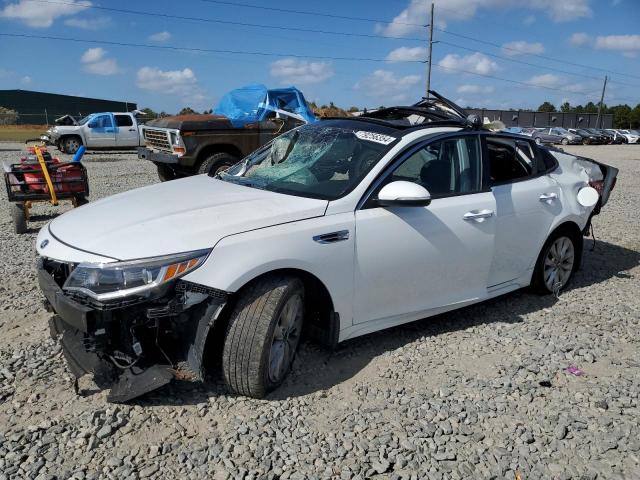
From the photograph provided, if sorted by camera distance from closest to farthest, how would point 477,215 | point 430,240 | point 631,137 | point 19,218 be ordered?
point 430,240 < point 477,215 < point 19,218 < point 631,137

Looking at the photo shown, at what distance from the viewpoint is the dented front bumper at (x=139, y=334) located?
8.91 feet

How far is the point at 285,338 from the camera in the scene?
10.6 feet

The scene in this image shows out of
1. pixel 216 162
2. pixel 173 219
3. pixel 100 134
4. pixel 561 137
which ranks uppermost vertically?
pixel 173 219

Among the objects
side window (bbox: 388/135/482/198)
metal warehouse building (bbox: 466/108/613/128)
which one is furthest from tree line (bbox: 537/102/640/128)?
side window (bbox: 388/135/482/198)

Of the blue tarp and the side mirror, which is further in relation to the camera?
the blue tarp

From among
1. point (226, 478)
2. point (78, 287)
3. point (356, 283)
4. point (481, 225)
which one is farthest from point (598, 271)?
point (78, 287)

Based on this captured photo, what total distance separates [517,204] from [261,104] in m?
9.91

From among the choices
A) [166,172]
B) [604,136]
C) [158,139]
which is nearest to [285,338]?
[158,139]

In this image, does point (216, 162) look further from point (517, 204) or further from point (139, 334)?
point (139, 334)

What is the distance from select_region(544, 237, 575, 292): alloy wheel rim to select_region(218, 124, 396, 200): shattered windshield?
222 cm

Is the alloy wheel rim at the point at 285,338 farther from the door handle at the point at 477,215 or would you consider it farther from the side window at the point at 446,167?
the door handle at the point at 477,215

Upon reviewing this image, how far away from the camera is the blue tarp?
43.4ft

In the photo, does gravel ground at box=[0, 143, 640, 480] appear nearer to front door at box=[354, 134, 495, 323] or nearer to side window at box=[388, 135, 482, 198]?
front door at box=[354, 134, 495, 323]

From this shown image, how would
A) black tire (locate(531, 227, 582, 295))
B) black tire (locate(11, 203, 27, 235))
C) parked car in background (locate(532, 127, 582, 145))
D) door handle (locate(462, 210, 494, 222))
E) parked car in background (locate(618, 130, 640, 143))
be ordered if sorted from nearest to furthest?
door handle (locate(462, 210, 494, 222)) < black tire (locate(531, 227, 582, 295)) < black tire (locate(11, 203, 27, 235)) < parked car in background (locate(532, 127, 582, 145)) < parked car in background (locate(618, 130, 640, 143))
